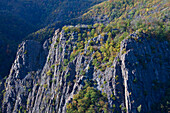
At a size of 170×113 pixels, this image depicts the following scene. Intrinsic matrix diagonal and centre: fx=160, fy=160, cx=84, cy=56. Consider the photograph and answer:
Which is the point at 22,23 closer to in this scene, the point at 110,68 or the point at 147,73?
the point at 110,68

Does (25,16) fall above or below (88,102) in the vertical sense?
above

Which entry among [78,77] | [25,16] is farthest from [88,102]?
[25,16]

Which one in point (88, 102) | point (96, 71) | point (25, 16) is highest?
point (25, 16)

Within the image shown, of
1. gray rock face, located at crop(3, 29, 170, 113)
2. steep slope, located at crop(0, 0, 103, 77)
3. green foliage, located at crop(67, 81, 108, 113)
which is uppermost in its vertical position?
steep slope, located at crop(0, 0, 103, 77)

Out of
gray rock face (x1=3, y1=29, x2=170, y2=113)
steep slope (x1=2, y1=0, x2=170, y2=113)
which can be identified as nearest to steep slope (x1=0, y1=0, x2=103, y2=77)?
gray rock face (x1=3, y1=29, x2=170, y2=113)

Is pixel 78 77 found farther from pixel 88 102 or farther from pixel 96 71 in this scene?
pixel 88 102

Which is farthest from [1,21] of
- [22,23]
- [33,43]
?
[33,43]

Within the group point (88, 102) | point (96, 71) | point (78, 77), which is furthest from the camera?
point (78, 77)

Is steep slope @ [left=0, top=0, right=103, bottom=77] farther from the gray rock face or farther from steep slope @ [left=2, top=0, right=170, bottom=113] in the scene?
steep slope @ [left=2, top=0, right=170, bottom=113]

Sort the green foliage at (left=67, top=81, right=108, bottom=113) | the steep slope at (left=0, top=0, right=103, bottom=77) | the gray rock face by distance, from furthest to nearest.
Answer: the steep slope at (left=0, top=0, right=103, bottom=77), the gray rock face, the green foliage at (left=67, top=81, right=108, bottom=113)
